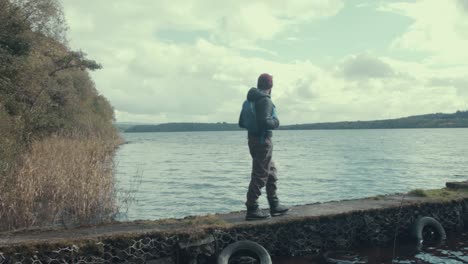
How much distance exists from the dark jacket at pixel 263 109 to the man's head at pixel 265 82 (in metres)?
0.16

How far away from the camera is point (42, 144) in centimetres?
1764

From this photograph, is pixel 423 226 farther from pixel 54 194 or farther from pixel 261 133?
pixel 54 194

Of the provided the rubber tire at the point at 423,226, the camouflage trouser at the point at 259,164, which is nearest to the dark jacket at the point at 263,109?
the camouflage trouser at the point at 259,164

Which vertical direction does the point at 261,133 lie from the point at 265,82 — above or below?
below

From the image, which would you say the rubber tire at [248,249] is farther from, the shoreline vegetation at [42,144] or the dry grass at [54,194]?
the dry grass at [54,194]

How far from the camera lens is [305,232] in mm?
9562

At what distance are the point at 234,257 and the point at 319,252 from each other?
216 cm

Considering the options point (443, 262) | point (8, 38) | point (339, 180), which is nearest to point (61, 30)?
point (8, 38)

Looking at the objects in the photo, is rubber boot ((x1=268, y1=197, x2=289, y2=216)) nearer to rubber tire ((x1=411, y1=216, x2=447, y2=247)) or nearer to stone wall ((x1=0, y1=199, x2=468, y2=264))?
stone wall ((x1=0, y1=199, x2=468, y2=264))

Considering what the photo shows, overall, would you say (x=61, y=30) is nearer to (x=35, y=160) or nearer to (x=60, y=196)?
(x=35, y=160)

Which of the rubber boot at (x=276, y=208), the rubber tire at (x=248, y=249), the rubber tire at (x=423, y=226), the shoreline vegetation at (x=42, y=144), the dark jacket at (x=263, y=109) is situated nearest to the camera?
the rubber tire at (x=248, y=249)

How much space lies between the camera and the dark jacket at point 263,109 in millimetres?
8672

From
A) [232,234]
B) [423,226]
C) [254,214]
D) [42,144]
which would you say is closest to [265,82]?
[254,214]

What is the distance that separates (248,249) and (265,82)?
131 inches
